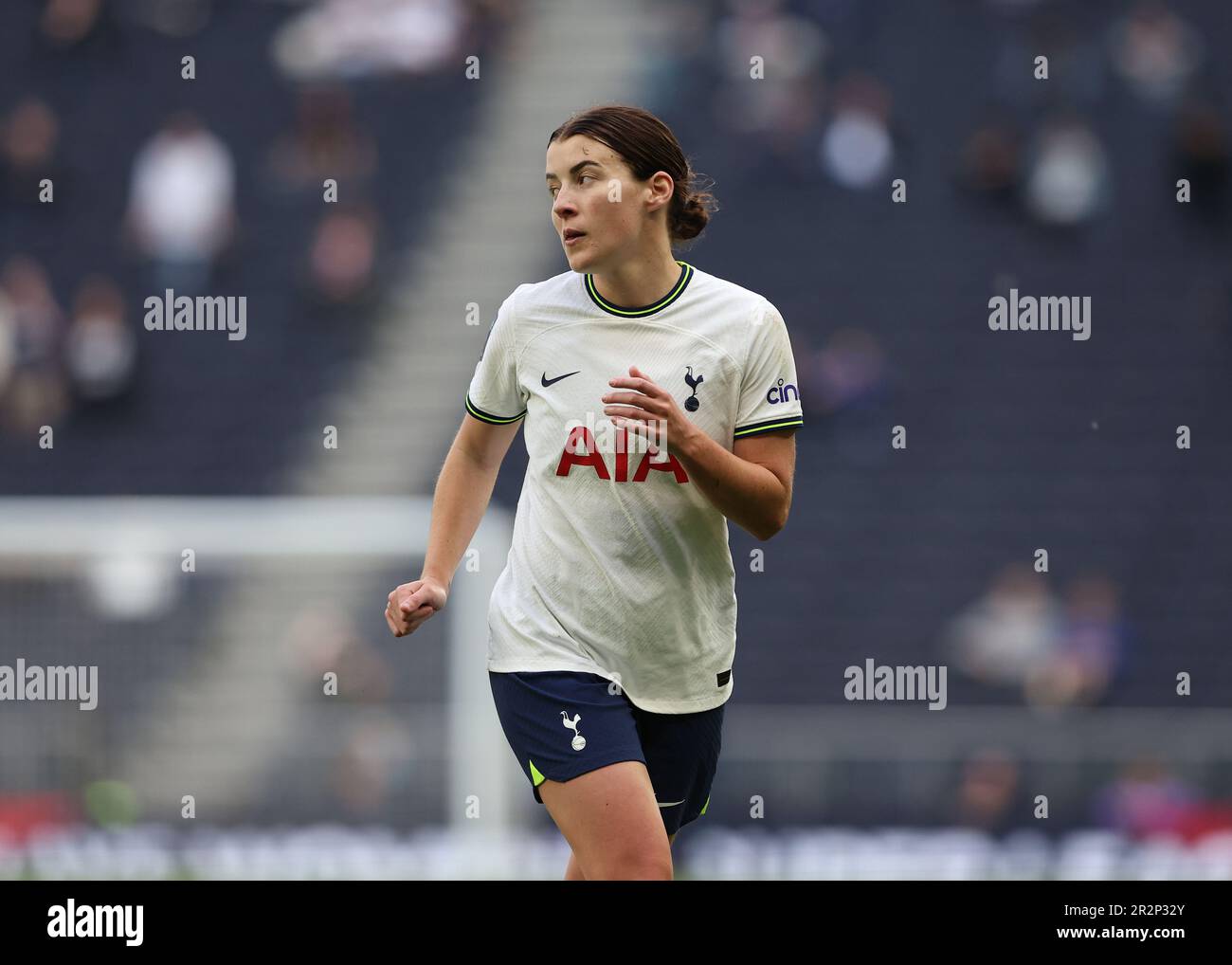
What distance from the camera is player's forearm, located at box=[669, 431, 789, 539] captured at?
3537mm

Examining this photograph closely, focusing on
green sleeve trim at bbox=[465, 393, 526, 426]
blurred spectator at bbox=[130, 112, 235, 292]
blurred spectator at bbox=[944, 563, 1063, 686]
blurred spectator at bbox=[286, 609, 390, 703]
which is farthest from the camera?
blurred spectator at bbox=[130, 112, 235, 292]

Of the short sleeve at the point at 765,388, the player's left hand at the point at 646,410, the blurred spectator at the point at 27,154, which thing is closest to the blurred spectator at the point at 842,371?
the blurred spectator at the point at 27,154

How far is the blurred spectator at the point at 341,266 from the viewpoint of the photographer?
10930 mm

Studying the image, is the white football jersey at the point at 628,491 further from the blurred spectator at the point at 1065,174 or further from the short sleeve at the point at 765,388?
the blurred spectator at the point at 1065,174

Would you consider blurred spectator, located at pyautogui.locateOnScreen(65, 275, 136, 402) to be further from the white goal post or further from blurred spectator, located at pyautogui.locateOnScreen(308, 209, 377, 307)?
the white goal post

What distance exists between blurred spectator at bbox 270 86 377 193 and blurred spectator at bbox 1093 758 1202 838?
573 cm

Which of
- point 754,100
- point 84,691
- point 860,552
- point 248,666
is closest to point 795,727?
point 860,552

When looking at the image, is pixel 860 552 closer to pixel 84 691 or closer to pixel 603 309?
pixel 84 691

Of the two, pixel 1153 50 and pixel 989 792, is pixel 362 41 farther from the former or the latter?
pixel 989 792

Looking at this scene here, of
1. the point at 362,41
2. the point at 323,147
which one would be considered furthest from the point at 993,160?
the point at 323,147

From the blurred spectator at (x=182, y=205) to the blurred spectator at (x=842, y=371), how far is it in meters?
3.61

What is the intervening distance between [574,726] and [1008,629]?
671 cm

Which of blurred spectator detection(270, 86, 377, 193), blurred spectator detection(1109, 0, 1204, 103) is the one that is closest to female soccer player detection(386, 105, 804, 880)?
blurred spectator detection(270, 86, 377, 193)

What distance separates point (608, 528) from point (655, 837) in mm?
652
